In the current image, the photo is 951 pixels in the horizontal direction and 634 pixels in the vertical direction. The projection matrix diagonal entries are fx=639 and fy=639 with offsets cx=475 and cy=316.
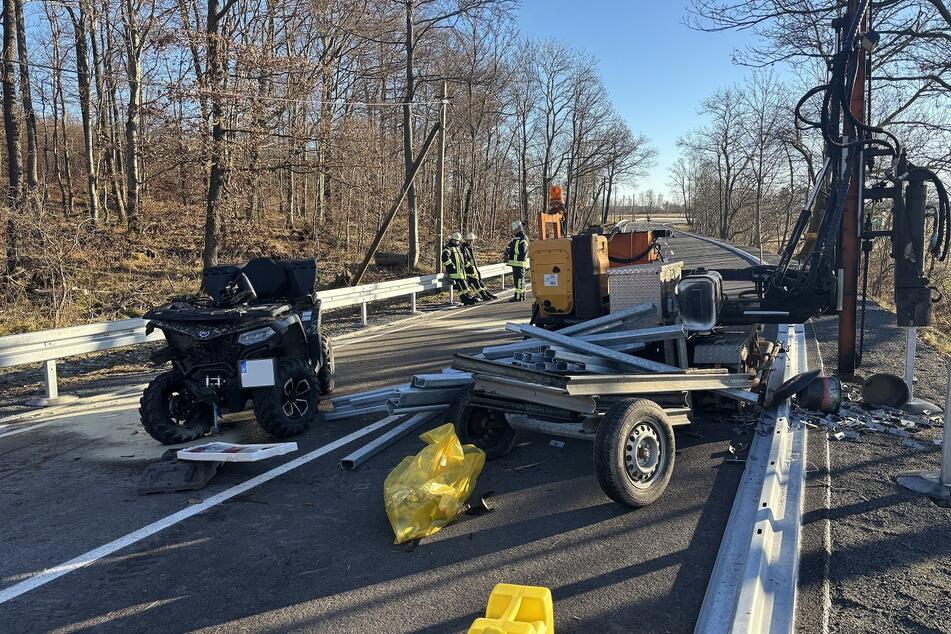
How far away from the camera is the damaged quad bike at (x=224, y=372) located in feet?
18.5

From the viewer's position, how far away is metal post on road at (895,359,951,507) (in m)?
4.19

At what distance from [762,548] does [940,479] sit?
182cm

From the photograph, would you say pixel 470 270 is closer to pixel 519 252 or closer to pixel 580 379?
pixel 519 252

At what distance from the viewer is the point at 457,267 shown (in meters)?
15.9

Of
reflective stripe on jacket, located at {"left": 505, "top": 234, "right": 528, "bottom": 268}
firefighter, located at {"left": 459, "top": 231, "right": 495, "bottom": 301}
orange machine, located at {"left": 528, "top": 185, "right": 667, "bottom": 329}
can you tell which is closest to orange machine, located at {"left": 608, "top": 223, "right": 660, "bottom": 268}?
orange machine, located at {"left": 528, "top": 185, "right": 667, "bottom": 329}

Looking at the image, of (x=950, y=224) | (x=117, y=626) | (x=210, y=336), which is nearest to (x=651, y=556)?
(x=117, y=626)

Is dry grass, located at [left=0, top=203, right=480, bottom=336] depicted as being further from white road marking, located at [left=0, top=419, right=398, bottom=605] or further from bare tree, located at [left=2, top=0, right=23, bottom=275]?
white road marking, located at [left=0, top=419, right=398, bottom=605]

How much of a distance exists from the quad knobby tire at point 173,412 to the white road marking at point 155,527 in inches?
49.7

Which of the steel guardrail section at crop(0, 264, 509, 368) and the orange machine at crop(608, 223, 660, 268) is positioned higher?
the orange machine at crop(608, 223, 660, 268)

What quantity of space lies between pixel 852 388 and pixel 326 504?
585 centimetres

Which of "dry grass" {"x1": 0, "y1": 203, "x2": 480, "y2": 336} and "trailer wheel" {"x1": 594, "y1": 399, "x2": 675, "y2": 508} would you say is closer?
"trailer wheel" {"x1": 594, "y1": 399, "x2": 675, "y2": 508}

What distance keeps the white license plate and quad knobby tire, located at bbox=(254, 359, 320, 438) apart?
0.08 meters

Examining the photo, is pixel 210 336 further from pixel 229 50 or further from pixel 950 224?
pixel 229 50

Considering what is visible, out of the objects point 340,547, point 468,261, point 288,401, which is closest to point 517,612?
point 340,547
